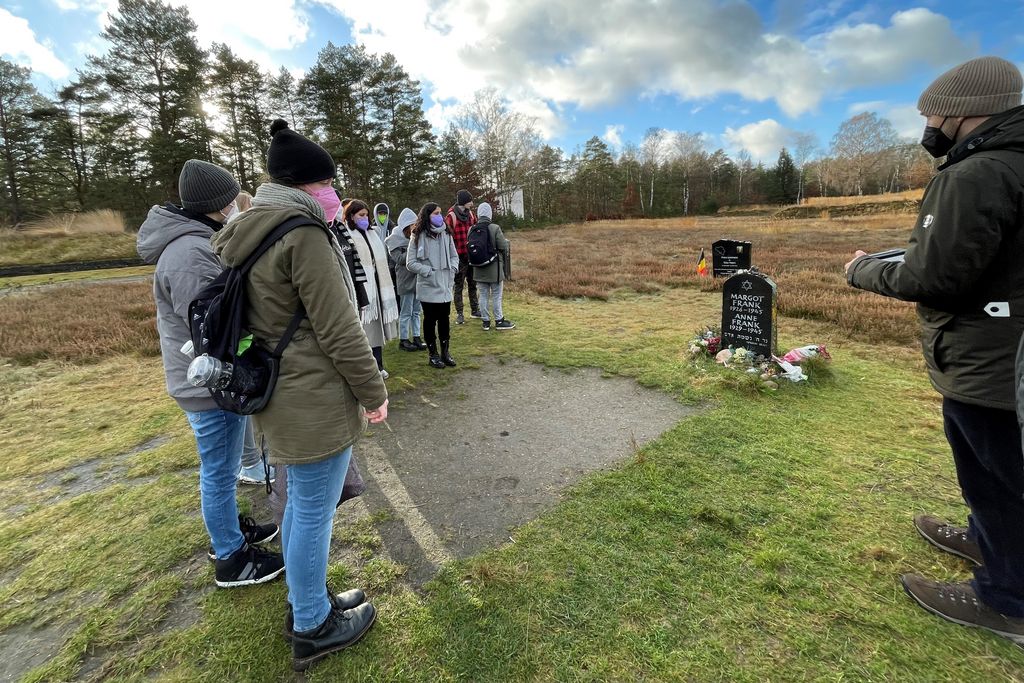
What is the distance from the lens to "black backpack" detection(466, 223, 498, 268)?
729cm

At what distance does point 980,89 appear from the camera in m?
1.82

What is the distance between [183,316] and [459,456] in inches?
92.6

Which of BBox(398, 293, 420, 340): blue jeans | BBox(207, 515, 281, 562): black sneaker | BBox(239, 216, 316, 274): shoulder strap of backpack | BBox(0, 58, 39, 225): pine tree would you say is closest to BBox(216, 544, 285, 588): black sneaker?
BBox(207, 515, 281, 562): black sneaker

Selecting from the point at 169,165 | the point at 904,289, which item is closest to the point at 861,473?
the point at 904,289

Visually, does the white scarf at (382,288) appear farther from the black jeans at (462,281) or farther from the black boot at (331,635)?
the black jeans at (462,281)

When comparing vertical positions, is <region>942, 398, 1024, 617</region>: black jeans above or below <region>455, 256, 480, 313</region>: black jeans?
below

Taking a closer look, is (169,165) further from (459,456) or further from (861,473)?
(861,473)

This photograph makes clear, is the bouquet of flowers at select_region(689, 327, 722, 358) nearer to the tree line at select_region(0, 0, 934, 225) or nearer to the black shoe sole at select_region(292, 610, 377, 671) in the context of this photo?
the black shoe sole at select_region(292, 610, 377, 671)

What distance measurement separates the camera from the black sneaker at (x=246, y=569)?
247 cm

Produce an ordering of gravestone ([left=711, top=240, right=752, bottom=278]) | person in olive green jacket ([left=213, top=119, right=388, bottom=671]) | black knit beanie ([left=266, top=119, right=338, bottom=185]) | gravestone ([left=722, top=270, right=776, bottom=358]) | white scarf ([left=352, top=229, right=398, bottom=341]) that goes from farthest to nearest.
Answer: gravestone ([left=711, top=240, right=752, bottom=278]) → gravestone ([left=722, top=270, right=776, bottom=358]) → white scarf ([left=352, top=229, right=398, bottom=341]) → black knit beanie ([left=266, top=119, right=338, bottom=185]) → person in olive green jacket ([left=213, top=119, right=388, bottom=671])

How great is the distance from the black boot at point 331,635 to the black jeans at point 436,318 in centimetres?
404

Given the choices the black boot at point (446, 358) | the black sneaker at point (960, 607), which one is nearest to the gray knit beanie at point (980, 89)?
the black sneaker at point (960, 607)

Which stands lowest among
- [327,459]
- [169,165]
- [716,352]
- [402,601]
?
[402,601]

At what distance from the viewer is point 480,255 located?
24.0ft
